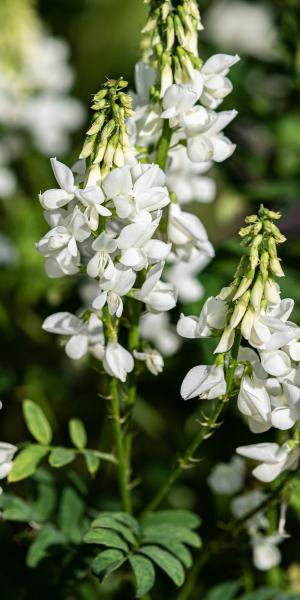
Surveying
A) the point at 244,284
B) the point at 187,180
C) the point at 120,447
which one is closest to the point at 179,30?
the point at 244,284

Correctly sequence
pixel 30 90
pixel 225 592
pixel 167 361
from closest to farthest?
1. pixel 225 592
2. pixel 167 361
3. pixel 30 90

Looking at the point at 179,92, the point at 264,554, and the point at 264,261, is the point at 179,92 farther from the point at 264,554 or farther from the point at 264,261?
the point at 264,554

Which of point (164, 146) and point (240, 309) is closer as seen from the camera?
point (240, 309)

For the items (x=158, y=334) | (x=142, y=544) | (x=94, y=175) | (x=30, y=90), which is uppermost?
(x=30, y=90)

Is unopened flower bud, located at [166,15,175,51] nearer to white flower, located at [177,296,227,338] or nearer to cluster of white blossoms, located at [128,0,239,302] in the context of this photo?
cluster of white blossoms, located at [128,0,239,302]

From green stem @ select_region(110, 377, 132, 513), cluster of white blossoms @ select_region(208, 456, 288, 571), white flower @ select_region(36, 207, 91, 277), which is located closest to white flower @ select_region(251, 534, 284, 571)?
cluster of white blossoms @ select_region(208, 456, 288, 571)

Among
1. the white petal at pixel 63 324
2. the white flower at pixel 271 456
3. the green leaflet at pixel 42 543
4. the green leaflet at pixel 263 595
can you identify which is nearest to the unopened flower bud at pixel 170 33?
the white petal at pixel 63 324
